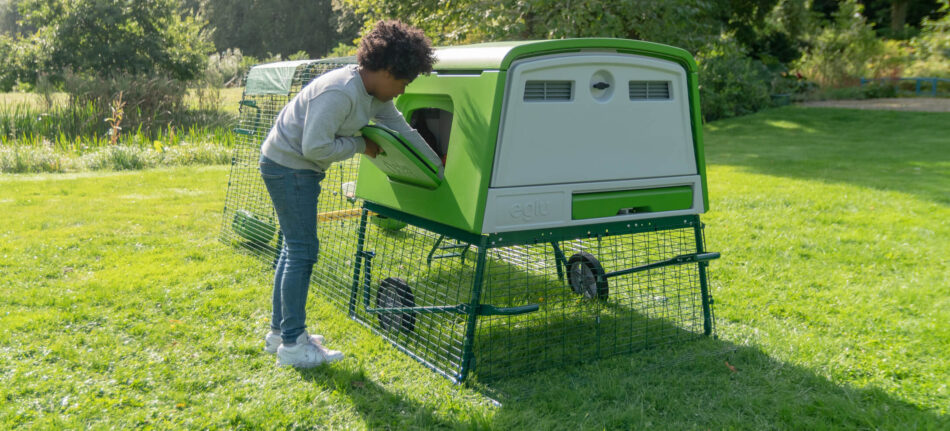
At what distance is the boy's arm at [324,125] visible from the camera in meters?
3.03

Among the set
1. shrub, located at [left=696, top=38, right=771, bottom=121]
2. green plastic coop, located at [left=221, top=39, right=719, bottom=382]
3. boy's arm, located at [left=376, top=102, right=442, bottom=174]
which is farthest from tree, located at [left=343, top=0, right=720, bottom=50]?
boy's arm, located at [left=376, top=102, right=442, bottom=174]

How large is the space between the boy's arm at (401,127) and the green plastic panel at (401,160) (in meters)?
0.07

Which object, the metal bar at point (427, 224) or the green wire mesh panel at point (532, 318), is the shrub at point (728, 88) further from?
the metal bar at point (427, 224)

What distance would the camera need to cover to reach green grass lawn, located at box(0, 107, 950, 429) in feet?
9.85

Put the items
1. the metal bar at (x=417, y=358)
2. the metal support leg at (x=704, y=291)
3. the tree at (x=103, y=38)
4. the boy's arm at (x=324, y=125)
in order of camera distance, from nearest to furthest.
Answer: the boy's arm at (x=324, y=125) → the metal bar at (x=417, y=358) → the metal support leg at (x=704, y=291) → the tree at (x=103, y=38)

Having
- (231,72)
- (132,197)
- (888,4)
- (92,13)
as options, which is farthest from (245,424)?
(888,4)

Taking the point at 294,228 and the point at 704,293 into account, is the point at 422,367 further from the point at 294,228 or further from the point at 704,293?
the point at 704,293

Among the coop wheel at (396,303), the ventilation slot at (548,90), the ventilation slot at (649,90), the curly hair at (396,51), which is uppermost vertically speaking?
the curly hair at (396,51)

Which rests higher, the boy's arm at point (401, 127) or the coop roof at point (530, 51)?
the coop roof at point (530, 51)

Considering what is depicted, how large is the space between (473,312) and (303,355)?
92 centimetres

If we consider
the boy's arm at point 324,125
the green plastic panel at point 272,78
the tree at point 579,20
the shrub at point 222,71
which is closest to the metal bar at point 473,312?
the boy's arm at point 324,125

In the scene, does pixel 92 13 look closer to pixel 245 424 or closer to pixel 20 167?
pixel 20 167

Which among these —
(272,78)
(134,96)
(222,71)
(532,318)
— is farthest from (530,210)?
(222,71)

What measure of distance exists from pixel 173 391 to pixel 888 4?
1366 inches
